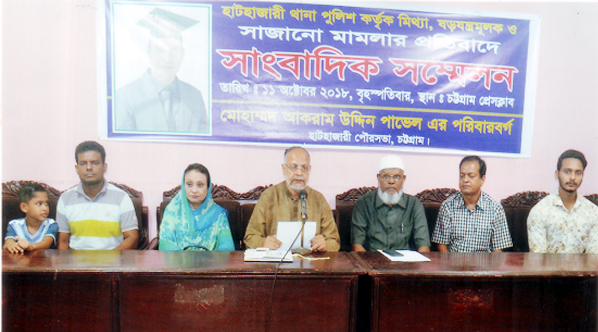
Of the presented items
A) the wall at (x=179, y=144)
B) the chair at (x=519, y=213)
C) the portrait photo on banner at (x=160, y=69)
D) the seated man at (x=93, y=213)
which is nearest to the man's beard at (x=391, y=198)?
the wall at (x=179, y=144)

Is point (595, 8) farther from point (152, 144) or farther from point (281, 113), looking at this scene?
point (152, 144)

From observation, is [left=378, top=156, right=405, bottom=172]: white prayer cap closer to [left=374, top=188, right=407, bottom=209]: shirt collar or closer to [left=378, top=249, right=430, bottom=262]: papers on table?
[left=374, top=188, right=407, bottom=209]: shirt collar

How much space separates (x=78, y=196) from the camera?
8.53 feet

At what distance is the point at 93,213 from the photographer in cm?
258

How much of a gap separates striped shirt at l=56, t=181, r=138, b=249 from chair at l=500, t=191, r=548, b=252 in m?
3.21

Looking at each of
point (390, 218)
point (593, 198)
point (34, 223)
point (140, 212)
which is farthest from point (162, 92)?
point (593, 198)

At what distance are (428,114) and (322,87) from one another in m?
0.98

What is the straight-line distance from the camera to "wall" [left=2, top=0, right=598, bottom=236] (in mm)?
2848

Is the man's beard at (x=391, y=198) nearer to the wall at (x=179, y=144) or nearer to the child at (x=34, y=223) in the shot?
the wall at (x=179, y=144)

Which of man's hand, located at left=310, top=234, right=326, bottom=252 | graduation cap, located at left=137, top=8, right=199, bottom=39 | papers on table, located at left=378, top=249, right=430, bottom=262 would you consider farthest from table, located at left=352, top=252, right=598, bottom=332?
graduation cap, located at left=137, top=8, right=199, bottom=39

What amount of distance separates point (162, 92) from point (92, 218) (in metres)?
1.13

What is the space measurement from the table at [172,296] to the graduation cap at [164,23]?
6.33 feet

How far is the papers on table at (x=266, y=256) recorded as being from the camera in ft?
5.84

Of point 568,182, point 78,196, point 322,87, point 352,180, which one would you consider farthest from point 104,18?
point 568,182
